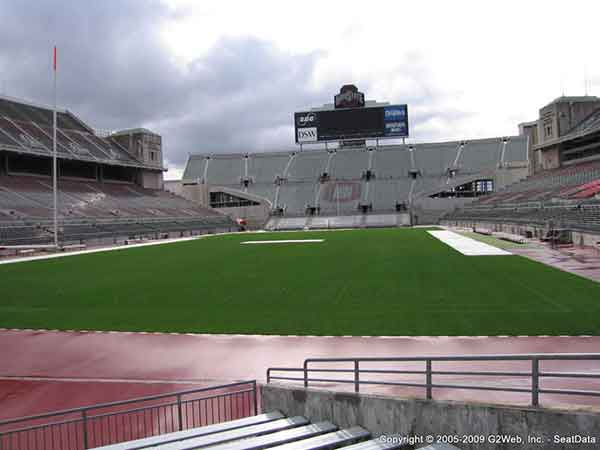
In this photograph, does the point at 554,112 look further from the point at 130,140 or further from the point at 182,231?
the point at 130,140

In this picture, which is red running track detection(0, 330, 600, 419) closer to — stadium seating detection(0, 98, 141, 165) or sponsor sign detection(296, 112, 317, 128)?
stadium seating detection(0, 98, 141, 165)

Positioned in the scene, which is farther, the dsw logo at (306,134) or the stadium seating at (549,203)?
the dsw logo at (306,134)

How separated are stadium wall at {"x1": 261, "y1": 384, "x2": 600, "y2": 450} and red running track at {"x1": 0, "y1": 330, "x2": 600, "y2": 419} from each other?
4.94 feet

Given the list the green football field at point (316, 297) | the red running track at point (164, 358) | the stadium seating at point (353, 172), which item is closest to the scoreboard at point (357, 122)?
the stadium seating at point (353, 172)

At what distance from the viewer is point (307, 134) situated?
252 feet

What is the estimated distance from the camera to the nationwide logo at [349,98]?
247 ft

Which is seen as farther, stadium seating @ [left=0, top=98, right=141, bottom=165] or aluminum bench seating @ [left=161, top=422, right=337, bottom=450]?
stadium seating @ [left=0, top=98, right=141, bottom=165]

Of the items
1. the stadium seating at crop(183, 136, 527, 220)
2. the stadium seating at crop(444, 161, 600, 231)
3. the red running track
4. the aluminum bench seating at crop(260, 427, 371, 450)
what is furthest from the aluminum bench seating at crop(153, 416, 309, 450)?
the stadium seating at crop(183, 136, 527, 220)

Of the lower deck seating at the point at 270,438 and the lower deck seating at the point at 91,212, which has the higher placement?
the lower deck seating at the point at 91,212

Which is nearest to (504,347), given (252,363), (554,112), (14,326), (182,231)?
(252,363)

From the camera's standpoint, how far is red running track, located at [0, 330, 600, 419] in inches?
325

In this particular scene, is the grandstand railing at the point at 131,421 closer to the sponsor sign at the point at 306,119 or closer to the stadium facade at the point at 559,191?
the stadium facade at the point at 559,191

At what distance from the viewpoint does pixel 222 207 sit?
78875 millimetres

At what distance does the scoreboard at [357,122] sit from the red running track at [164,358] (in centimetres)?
6729
